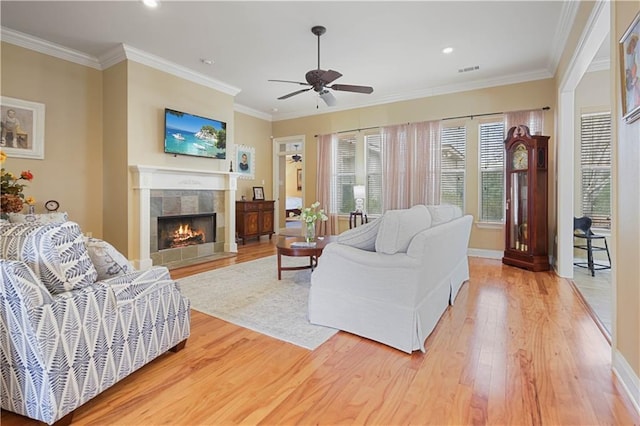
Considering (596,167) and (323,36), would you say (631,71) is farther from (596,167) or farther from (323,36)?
(596,167)

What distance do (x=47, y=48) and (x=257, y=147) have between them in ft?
13.3

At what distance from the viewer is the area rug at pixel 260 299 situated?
2536mm

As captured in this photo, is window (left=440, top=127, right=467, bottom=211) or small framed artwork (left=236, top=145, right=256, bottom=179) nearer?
window (left=440, top=127, right=467, bottom=211)

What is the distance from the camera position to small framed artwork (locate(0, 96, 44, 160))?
390 cm

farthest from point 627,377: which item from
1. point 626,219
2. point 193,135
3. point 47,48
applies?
point 47,48

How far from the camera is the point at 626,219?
184cm

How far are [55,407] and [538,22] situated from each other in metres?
5.19

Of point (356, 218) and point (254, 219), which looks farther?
point (254, 219)

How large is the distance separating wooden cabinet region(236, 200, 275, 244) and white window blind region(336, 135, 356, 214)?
1572mm

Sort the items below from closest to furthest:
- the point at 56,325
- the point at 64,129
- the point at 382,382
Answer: the point at 56,325, the point at 382,382, the point at 64,129

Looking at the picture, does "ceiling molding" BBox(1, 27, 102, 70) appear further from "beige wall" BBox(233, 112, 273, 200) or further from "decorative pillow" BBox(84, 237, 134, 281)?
"decorative pillow" BBox(84, 237, 134, 281)

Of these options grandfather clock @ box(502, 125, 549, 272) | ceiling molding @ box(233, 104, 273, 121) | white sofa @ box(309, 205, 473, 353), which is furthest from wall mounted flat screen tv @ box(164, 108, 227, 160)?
grandfather clock @ box(502, 125, 549, 272)

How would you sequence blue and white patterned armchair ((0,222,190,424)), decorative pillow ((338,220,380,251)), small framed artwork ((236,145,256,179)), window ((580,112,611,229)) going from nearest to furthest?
blue and white patterned armchair ((0,222,190,424)) → decorative pillow ((338,220,380,251)) → window ((580,112,611,229)) → small framed artwork ((236,145,256,179))

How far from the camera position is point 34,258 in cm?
149
